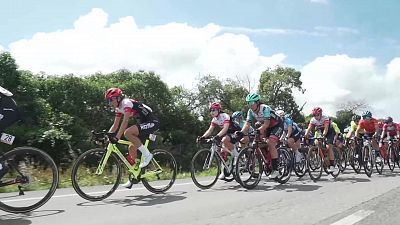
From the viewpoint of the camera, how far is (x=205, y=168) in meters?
9.90

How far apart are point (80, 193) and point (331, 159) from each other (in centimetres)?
758

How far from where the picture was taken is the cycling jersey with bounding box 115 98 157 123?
8.00 m

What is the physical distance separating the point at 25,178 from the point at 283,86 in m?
64.3

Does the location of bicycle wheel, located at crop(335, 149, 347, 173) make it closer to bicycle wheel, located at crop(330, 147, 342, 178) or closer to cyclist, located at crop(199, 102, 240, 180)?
bicycle wheel, located at crop(330, 147, 342, 178)

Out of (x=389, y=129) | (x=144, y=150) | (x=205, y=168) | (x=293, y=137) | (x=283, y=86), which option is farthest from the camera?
(x=283, y=86)

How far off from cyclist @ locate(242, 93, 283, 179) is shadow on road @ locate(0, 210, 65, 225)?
488 centimetres

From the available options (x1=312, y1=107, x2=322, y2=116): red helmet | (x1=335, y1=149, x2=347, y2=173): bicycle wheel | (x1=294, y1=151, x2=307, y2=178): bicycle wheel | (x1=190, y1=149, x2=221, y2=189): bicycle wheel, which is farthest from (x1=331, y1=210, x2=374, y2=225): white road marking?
(x1=335, y1=149, x2=347, y2=173): bicycle wheel

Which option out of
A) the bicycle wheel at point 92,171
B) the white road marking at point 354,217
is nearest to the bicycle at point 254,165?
the bicycle wheel at point 92,171

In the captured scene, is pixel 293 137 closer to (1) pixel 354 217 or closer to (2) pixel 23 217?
(1) pixel 354 217

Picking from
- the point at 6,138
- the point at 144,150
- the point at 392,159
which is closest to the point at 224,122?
the point at 144,150

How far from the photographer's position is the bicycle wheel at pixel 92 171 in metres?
7.46

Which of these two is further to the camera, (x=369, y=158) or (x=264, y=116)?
(x=369, y=158)

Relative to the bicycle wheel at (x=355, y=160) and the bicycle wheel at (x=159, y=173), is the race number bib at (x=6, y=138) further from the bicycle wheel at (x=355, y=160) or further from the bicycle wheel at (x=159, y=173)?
the bicycle wheel at (x=355, y=160)

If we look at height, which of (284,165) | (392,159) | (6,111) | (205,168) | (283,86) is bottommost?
(205,168)
